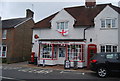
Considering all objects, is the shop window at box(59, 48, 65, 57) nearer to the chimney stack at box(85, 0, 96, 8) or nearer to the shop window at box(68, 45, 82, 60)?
the shop window at box(68, 45, 82, 60)

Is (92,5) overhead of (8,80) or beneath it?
overhead

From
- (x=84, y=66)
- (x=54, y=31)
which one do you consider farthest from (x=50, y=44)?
(x=84, y=66)

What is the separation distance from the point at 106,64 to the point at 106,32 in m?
6.43

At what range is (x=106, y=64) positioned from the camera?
33.6ft

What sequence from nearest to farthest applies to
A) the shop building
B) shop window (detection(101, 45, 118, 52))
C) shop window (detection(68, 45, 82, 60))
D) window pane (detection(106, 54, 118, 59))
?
window pane (detection(106, 54, 118, 59)) → shop window (detection(101, 45, 118, 52)) → the shop building → shop window (detection(68, 45, 82, 60))

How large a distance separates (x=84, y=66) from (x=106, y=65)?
19.7ft

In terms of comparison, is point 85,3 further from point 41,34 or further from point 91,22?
point 41,34

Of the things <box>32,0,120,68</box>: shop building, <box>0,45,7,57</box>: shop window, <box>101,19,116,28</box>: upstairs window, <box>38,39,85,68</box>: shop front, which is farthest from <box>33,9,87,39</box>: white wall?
<box>0,45,7,57</box>: shop window

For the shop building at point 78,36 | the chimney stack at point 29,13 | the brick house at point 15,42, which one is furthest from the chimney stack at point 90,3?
the chimney stack at point 29,13

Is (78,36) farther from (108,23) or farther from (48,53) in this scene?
(48,53)

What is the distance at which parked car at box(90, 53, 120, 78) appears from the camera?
32.9 ft

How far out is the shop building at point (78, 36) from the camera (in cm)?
1563

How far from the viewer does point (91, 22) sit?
1680 cm

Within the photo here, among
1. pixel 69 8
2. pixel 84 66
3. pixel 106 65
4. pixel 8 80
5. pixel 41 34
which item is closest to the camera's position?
pixel 8 80
